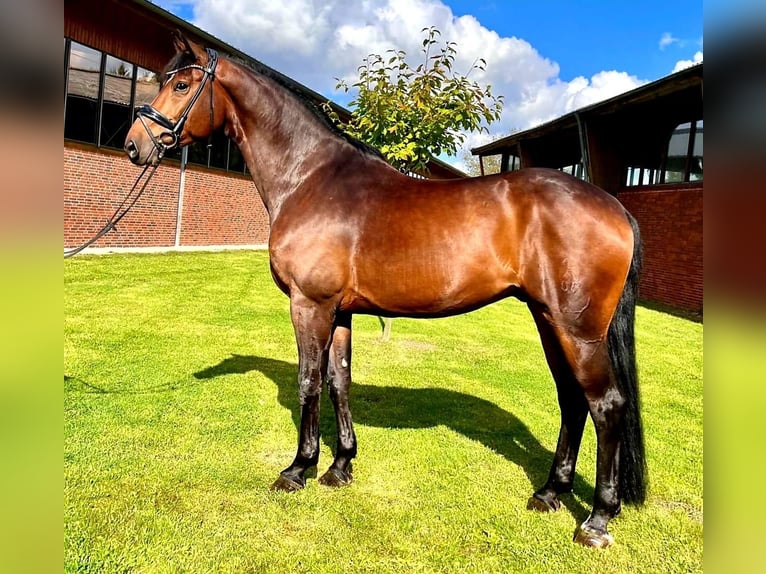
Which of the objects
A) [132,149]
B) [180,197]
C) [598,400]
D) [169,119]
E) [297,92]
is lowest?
[598,400]

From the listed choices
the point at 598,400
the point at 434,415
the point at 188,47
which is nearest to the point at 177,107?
the point at 188,47

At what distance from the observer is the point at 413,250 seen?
2.81 metres

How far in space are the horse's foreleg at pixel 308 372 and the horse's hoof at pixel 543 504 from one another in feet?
4.63

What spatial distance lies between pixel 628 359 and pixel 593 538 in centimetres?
102

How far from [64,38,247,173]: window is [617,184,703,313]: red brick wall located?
10.6 metres

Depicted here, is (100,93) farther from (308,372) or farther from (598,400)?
(598,400)

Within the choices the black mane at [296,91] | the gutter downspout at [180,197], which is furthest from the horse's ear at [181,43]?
the gutter downspout at [180,197]

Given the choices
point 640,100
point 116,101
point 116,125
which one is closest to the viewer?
point 640,100

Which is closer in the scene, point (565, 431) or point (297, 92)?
point (565, 431)

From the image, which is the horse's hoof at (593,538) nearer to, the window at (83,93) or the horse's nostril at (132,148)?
the horse's nostril at (132,148)

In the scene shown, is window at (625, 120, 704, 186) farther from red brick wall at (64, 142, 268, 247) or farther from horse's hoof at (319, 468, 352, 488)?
red brick wall at (64, 142, 268, 247)

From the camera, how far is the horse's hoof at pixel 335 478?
3143 millimetres

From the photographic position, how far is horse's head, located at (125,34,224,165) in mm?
2938
